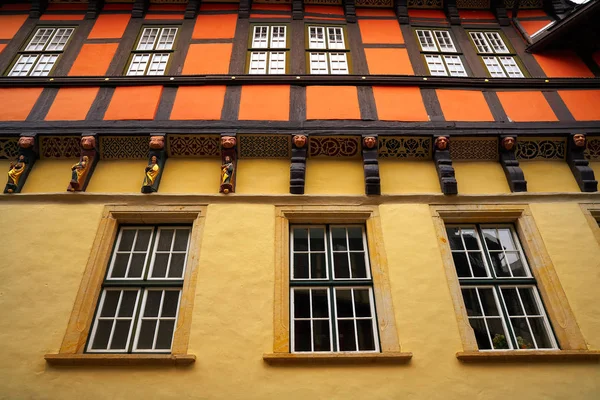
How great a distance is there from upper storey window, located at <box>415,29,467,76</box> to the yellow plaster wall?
3.38 metres

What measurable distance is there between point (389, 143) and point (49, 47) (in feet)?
23.2

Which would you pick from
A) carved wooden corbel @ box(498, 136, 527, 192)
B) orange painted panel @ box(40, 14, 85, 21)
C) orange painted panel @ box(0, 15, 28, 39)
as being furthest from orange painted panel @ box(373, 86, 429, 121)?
orange painted panel @ box(0, 15, 28, 39)

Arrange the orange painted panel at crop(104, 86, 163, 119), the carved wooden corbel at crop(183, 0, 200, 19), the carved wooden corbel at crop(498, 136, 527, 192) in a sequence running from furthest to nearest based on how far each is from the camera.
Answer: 1. the carved wooden corbel at crop(183, 0, 200, 19)
2. the orange painted panel at crop(104, 86, 163, 119)
3. the carved wooden corbel at crop(498, 136, 527, 192)

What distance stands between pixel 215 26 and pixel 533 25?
22.8 feet

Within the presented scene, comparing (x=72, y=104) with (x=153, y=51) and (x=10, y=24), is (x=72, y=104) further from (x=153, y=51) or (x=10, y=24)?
(x=10, y=24)

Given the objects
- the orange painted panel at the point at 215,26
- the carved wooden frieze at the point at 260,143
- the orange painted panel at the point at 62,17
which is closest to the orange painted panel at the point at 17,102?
the orange painted panel at the point at 62,17

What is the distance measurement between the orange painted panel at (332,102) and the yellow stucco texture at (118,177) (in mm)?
2826

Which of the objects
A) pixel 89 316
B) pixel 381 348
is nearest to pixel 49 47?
pixel 89 316

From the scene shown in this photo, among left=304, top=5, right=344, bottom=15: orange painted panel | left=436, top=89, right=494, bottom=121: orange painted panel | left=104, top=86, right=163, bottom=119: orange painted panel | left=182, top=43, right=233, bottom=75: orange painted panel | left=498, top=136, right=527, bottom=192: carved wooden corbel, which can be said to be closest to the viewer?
left=498, top=136, right=527, bottom=192: carved wooden corbel

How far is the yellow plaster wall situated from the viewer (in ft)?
13.9

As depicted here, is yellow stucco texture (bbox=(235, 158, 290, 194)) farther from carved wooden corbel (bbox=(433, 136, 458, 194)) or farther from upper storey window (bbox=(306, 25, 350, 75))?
upper storey window (bbox=(306, 25, 350, 75))

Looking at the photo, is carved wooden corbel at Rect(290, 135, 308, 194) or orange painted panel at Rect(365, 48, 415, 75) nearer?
carved wooden corbel at Rect(290, 135, 308, 194)

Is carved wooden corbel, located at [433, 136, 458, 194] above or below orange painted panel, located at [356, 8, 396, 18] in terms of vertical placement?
below

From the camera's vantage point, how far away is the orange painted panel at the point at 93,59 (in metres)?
7.48
